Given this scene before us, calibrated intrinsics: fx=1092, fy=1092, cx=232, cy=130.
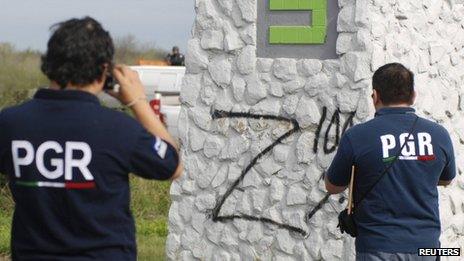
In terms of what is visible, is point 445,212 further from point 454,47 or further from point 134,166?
point 134,166

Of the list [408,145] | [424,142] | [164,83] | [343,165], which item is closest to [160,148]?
[343,165]

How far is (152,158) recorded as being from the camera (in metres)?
4.12

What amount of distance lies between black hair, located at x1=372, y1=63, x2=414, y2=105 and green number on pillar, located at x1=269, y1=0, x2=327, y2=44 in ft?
9.46

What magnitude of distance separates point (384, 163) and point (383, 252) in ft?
1.43

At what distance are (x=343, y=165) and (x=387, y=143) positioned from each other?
0.25 meters

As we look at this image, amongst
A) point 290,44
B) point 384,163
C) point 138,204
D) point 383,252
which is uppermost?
point 290,44

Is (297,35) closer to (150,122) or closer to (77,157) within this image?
(150,122)

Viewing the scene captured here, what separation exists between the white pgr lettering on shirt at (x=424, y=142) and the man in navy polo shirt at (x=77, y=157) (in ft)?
5.40

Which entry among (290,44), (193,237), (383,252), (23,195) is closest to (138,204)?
(193,237)

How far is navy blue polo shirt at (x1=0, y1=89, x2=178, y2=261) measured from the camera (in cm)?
408

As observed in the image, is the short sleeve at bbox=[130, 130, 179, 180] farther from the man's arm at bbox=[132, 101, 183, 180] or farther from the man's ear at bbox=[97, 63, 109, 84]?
the man's ear at bbox=[97, 63, 109, 84]

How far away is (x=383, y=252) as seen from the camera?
5.33m

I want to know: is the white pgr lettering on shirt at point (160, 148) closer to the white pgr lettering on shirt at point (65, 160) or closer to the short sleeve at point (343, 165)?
the white pgr lettering on shirt at point (65, 160)

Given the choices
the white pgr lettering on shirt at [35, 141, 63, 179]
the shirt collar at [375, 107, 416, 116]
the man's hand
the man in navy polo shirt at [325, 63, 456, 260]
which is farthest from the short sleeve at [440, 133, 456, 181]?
the white pgr lettering on shirt at [35, 141, 63, 179]
